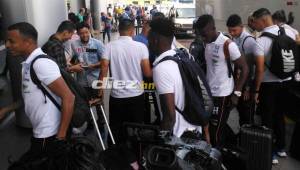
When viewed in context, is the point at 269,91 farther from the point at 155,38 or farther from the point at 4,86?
the point at 4,86

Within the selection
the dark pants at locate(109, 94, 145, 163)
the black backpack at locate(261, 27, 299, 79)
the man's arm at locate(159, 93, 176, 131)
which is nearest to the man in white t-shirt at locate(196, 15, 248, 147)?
the black backpack at locate(261, 27, 299, 79)

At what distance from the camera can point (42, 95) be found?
3.05 metres

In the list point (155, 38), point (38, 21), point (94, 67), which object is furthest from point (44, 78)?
point (38, 21)

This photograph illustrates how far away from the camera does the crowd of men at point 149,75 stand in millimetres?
3025

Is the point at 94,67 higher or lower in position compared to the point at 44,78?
lower

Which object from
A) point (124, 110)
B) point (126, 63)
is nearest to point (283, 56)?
point (126, 63)

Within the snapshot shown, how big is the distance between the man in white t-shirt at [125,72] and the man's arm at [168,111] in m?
1.67

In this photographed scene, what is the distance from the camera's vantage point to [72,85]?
10.6ft

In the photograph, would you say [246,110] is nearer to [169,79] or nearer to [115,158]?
[169,79]

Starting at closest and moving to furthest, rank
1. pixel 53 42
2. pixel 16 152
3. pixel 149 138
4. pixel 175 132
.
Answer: pixel 149 138 → pixel 175 132 → pixel 53 42 → pixel 16 152

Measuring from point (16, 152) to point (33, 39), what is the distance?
3.38 metres

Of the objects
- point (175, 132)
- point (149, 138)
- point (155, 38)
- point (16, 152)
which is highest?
point (155, 38)

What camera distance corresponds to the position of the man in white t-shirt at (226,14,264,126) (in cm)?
502

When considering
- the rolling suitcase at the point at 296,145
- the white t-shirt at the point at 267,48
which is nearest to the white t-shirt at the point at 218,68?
the white t-shirt at the point at 267,48
